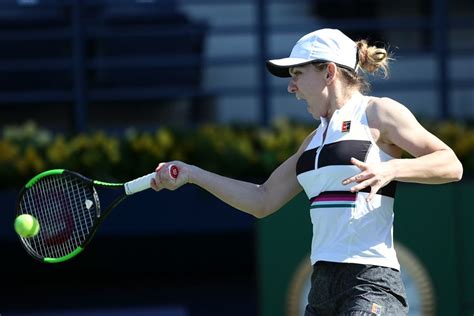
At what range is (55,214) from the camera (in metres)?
4.27

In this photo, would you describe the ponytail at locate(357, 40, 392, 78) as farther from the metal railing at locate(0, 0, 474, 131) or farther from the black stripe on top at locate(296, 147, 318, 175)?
the metal railing at locate(0, 0, 474, 131)

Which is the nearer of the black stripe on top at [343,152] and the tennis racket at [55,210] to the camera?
the black stripe on top at [343,152]

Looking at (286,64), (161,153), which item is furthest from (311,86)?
(161,153)

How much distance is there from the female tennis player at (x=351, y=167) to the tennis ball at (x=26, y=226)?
107 cm

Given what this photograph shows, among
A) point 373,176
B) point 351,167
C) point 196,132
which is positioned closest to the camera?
point 373,176

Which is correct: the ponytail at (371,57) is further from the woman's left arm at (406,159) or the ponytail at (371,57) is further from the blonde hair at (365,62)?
the woman's left arm at (406,159)

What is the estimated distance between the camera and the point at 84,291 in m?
8.88

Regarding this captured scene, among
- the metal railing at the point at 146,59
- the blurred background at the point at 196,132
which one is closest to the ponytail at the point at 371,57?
the blurred background at the point at 196,132

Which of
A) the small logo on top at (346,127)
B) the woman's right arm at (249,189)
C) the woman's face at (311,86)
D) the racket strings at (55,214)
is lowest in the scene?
the racket strings at (55,214)

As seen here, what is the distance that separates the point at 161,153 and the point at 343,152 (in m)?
4.53

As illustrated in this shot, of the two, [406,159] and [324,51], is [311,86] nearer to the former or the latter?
[324,51]

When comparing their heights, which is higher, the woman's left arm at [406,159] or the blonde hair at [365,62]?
the blonde hair at [365,62]

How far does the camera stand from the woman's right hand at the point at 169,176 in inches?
153

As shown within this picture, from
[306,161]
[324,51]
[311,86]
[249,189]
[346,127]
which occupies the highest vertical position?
[324,51]
